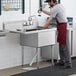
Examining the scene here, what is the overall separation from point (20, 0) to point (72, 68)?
1.80 meters

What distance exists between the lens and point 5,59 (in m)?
5.16

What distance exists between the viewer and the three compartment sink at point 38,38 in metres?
4.87

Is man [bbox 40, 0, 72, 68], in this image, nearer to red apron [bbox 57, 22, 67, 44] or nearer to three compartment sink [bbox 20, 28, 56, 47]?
red apron [bbox 57, 22, 67, 44]

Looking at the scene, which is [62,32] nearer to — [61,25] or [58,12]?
[61,25]

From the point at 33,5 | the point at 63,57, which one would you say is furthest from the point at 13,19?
the point at 63,57

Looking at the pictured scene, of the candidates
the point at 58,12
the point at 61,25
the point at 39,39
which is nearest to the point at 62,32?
the point at 61,25

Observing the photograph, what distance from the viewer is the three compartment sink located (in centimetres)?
487

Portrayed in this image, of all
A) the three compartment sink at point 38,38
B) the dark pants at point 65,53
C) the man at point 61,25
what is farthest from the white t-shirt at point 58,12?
the dark pants at point 65,53

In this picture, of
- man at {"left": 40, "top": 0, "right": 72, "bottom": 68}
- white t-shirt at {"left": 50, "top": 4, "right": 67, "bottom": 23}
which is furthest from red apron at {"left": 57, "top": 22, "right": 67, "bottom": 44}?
white t-shirt at {"left": 50, "top": 4, "right": 67, "bottom": 23}

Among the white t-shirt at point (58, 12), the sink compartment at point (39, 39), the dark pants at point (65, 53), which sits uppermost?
the white t-shirt at point (58, 12)

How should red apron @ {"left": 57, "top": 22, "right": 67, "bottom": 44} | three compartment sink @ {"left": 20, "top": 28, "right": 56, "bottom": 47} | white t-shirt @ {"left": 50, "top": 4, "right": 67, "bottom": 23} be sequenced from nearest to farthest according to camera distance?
three compartment sink @ {"left": 20, "top": 28, "right": 56, "bottom": 47}, white t-shirt @ {"left": 50, "top": 4, "right": 67, "bottom": 23}, red apron @ {"left": 57, "top": 22, "right": 67, "bottom": 44}

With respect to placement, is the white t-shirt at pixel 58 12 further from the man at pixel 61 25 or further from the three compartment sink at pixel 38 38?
the three compartment sink at pixel 38 38

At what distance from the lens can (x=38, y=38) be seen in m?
4.88

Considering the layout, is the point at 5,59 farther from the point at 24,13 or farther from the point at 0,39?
the point at 24,13
